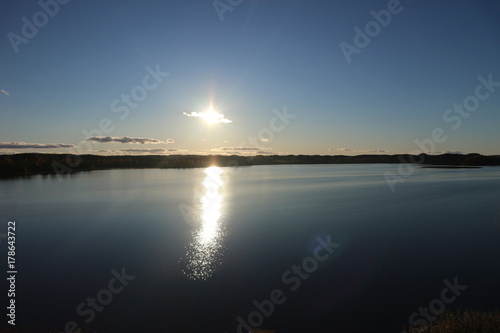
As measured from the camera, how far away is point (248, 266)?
14.2 m

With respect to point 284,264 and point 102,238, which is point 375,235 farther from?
point 102,238

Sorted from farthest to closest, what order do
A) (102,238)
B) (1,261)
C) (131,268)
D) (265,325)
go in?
(102,238) < (1,261) < (131,268) < (265,325)

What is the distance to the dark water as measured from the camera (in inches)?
396

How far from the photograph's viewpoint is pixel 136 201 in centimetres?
3400

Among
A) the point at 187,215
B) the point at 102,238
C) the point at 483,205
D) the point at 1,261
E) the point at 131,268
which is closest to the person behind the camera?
the point at 131,268

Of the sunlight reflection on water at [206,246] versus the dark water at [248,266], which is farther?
the sunlight reflection on water at [206,246]

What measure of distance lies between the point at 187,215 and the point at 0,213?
52.2 ft

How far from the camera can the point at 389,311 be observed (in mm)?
10203

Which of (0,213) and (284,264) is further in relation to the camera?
(0,213)

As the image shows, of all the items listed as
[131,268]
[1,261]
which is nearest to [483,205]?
[131,268]

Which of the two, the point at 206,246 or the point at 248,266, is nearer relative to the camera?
the point at 248,266

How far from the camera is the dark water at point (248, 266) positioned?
10.1 metres

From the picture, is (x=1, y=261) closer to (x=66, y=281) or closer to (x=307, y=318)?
(x=66, y=281)

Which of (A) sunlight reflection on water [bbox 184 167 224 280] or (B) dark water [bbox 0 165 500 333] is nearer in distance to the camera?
(B) dark water [bbox 0 165 500 333]
